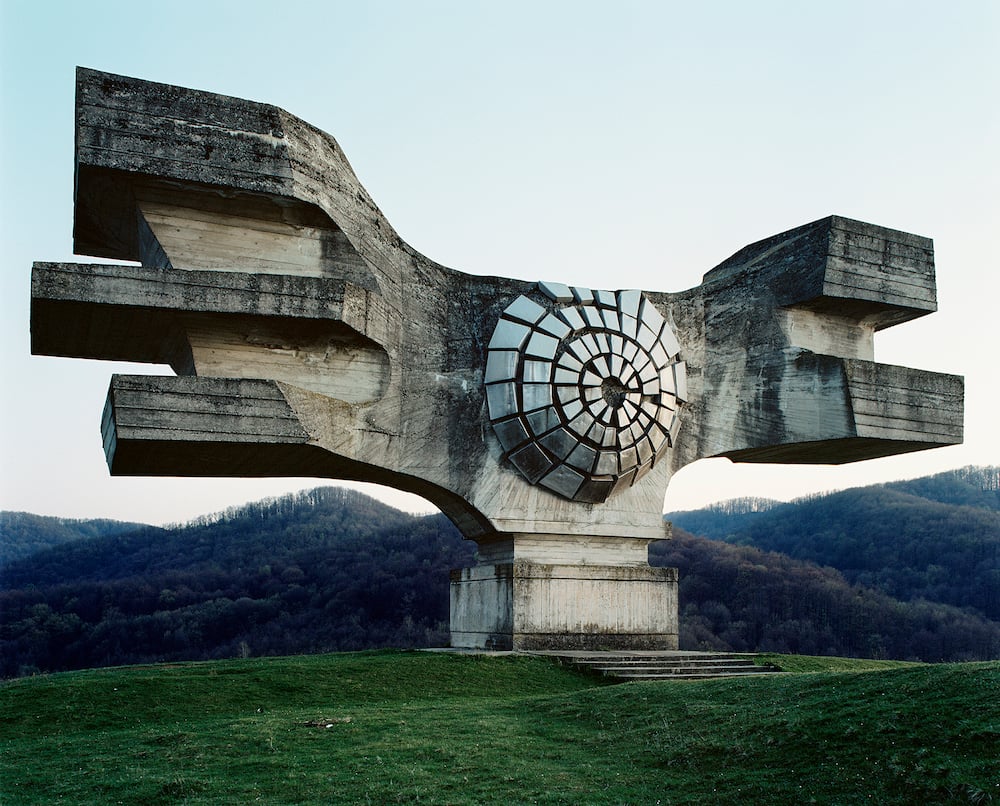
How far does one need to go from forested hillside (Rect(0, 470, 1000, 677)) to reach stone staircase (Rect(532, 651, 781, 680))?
28.9m

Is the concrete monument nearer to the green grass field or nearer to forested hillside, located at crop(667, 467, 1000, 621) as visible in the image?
the green grass field

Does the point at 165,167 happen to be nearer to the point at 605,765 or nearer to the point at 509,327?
the point at 509,327

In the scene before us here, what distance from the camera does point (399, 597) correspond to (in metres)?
50.3

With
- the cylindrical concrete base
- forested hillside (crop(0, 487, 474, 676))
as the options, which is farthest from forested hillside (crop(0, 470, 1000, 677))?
the cylindrical concrete base

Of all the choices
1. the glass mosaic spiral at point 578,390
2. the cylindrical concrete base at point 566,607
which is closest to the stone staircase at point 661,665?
the cylindrical concrete base at point 566,607

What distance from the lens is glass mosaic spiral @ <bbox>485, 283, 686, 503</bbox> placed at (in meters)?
16.2

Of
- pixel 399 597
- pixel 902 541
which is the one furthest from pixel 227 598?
pixel 902 541

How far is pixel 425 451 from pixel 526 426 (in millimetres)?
1610

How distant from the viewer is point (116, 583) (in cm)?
5359

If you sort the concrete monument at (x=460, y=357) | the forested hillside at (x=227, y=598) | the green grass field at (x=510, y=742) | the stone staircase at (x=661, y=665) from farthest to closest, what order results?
the forested hillside at (x=227, y=598) < the stone staircase at (x=661, y=665) < the concrete monument at (x=460, y=357) < the green grass field at (x=510, y=742)

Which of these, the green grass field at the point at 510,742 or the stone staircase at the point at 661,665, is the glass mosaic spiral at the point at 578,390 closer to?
the stone staircase at the point at 661,665

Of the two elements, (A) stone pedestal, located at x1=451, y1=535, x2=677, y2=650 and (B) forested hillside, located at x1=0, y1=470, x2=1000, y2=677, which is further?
(B) forested hillside, located at x1=0, y1=470, x2=1000, y2=677

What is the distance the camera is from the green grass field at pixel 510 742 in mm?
7281

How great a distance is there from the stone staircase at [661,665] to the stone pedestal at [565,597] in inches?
26.1
